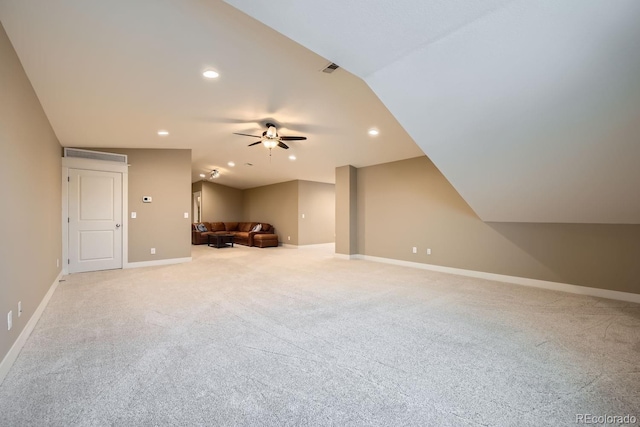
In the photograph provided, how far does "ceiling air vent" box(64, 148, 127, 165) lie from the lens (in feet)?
17.8

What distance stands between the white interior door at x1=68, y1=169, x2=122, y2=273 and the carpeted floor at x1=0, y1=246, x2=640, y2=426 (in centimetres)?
185

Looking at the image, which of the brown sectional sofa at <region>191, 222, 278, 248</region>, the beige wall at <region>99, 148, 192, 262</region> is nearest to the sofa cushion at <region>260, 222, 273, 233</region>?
the brown sectional sofa at <region>191, 222, 278, 248</region>

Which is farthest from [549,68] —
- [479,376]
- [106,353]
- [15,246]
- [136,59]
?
[15,246]

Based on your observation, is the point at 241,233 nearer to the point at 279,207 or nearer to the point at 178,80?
the point at 279,207

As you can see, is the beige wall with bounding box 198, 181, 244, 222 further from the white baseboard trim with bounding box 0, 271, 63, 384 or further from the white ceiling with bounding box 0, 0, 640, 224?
the white baseboard trim with bounding box 0, 271, 63, 384

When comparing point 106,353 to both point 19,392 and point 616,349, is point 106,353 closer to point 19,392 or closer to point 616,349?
point 19,392

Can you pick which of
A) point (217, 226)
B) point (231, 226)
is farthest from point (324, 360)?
point (231, 226)

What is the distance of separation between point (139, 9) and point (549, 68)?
3.01m

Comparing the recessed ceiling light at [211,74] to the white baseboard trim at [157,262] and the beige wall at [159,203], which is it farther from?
the white baseboard trim at [157,262]

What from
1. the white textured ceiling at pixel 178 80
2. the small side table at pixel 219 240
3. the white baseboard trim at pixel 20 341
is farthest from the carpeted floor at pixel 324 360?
the small side table at pixel 219 240

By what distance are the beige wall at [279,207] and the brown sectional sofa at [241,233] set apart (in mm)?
370

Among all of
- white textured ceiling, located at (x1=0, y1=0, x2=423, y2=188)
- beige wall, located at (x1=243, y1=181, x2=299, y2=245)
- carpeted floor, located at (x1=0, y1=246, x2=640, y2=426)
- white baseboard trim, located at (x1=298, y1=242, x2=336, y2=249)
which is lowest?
carpeted floor, located at (x1=0, y1=246, x2=640, y2=426)

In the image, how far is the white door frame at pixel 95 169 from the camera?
208 inches

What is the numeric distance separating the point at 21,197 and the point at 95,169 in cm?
357
